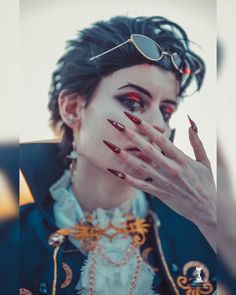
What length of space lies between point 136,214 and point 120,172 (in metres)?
0.20

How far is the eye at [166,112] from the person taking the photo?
2.24 metres

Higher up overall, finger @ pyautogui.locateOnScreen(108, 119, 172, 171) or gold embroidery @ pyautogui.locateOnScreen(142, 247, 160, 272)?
finger @ pyautogui.locateOnScreen(108, 119, 172, 171)

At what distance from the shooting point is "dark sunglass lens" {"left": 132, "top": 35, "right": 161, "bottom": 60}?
220 cm

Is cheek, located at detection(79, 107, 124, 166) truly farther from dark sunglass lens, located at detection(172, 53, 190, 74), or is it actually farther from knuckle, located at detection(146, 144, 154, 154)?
dark sunglass lens, located at detection(172, 53, 190, 74)

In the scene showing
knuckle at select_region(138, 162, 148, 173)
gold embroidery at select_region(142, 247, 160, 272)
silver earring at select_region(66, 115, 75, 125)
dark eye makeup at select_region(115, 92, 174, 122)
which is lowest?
gold embroidery at select_region(142, 247, 160, 272)

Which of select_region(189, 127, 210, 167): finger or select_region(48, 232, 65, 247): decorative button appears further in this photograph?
select_region(189, 127, 210, 167): finger

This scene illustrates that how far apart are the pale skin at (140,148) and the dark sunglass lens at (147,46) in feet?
0.17

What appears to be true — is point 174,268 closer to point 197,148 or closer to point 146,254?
point 146,254

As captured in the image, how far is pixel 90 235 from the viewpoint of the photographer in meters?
2.20

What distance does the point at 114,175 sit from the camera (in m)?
2.22

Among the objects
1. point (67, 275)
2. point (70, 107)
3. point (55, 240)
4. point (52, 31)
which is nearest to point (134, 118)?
point (70, 107)

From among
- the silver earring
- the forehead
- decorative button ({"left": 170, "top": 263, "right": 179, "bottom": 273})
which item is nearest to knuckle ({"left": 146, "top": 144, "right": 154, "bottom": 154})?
the forehead

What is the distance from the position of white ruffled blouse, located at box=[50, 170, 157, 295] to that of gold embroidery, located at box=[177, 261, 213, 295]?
0.45 ft

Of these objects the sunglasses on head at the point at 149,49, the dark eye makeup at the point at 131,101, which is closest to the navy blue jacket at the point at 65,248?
the dark eye makeup at the point at 131,101
